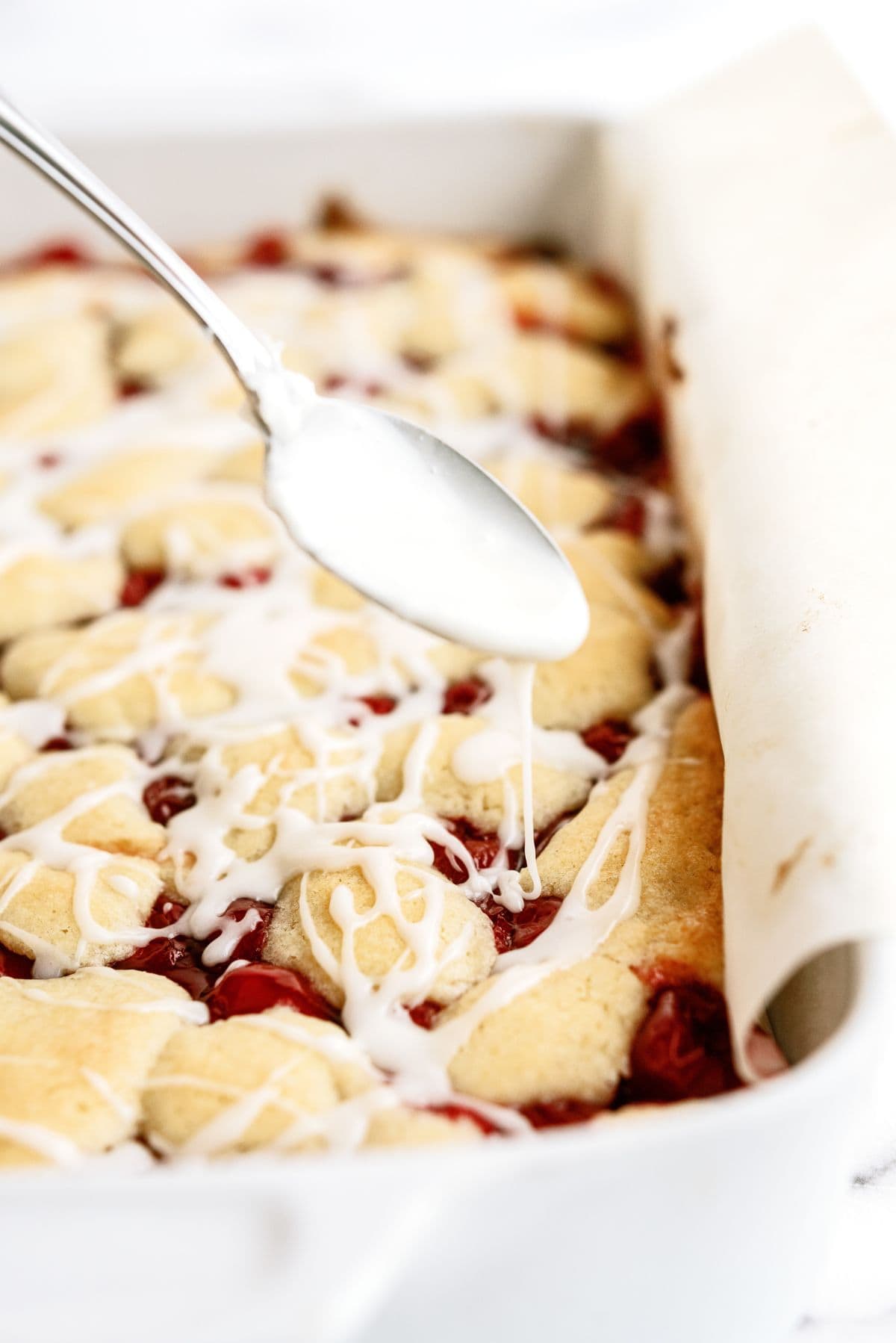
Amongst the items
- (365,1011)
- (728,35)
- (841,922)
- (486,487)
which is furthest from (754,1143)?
(728,35)

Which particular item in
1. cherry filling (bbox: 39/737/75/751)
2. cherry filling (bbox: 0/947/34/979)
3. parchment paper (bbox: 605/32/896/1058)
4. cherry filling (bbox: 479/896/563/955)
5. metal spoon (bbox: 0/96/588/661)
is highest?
parchment paper (bbox: 605/32/896/1058)

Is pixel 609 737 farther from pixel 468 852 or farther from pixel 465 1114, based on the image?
pixel 465 1114

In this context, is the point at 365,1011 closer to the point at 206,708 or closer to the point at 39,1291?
the point at 39,1291

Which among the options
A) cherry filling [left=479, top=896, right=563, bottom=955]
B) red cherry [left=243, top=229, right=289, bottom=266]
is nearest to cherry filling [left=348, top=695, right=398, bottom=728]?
cherry filling [left=479, top=896, right=563, bottom=955]

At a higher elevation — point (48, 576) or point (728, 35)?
point (728, 35)

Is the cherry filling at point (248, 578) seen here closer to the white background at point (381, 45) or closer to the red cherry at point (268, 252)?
the red cherry at point (268, 252)

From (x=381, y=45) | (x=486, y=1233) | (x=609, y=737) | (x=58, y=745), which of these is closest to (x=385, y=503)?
(x=609, y=737)

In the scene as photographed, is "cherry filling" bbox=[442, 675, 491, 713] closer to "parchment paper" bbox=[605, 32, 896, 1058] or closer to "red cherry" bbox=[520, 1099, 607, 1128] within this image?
"parchment paper" bbox=[605, 32, 896, 1058]
